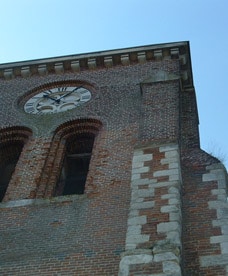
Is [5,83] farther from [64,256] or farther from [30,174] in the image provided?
[64,256]

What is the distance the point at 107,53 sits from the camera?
71.9ft

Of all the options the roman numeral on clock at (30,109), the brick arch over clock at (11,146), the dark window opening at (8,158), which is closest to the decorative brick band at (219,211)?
the brick arch over clock at (11,146)

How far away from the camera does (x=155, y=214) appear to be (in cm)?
1212

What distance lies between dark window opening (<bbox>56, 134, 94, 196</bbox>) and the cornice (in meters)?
4.35

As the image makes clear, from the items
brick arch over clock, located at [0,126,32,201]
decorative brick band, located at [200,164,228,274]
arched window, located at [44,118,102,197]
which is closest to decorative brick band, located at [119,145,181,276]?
decorative brick band, located at [200,164,228,274]

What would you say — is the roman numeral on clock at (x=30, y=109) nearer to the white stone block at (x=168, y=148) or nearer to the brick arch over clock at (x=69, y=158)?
the brick arch over clock at (x=69, y=158)

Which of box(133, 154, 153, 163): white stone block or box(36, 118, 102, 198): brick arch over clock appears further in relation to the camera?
box(36, 118, 102, 198): brick arch over clock

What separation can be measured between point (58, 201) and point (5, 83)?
9.23 meters

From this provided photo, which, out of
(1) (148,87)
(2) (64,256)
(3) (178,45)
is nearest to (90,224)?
(2) (64,256)

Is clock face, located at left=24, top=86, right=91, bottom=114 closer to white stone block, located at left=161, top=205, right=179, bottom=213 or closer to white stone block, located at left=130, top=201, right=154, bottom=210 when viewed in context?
white stone block, located at left=130, top=201, right=154, bottom=210

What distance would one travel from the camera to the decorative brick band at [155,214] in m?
10.7

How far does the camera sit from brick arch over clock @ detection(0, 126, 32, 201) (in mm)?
17922

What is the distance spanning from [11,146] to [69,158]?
6.80ft

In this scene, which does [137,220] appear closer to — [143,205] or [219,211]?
[143,205]
